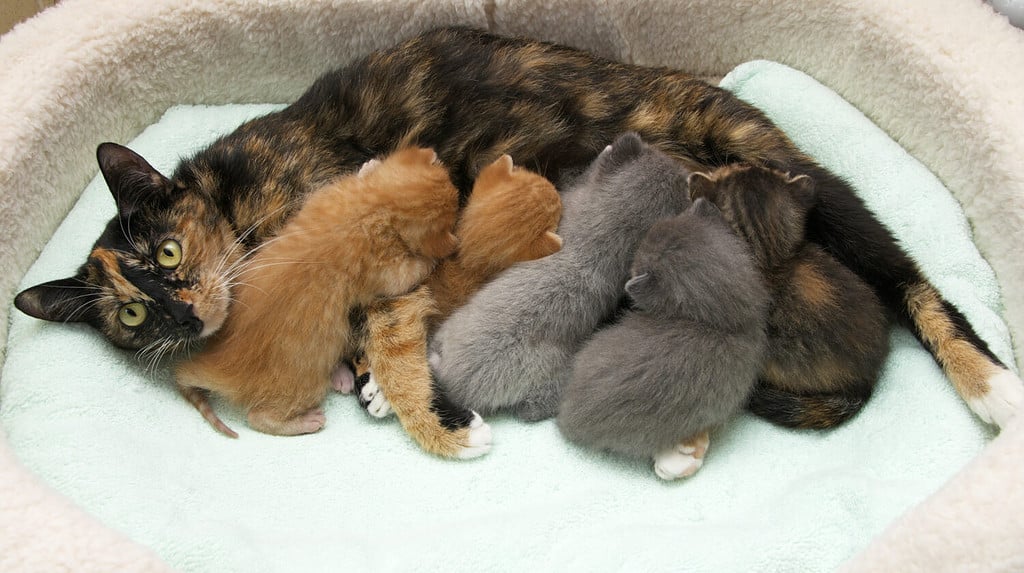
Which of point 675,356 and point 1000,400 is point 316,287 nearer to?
point 675,356

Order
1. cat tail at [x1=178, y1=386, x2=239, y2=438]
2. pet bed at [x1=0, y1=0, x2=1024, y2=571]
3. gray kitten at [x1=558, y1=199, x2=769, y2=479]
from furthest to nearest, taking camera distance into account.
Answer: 1. cat tail at [x1=178, y1=386, x2=239, y2=438]
2. gray kitten at [x1=558, y1=199, x2=769, y2=479]
3. pet bed at [x1=0, y1=0, x2=1024, y2=571]

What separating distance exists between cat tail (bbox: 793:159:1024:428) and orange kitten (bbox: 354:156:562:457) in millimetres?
607

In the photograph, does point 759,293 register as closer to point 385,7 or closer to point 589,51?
point 589,51

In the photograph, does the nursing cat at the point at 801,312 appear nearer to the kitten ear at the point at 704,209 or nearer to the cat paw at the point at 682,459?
the kitten ear at the point at 704,209

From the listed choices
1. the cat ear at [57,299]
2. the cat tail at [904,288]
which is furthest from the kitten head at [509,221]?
the cat ear at [57,299]

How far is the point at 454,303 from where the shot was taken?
66.0 inches

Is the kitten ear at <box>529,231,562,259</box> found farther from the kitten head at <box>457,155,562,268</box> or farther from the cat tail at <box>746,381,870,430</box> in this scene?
the cat tail at <box>746,381,870,430</box>

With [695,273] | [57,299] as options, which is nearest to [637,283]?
[695,273]

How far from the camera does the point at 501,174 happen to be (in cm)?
166

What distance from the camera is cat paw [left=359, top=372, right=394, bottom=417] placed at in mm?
1567

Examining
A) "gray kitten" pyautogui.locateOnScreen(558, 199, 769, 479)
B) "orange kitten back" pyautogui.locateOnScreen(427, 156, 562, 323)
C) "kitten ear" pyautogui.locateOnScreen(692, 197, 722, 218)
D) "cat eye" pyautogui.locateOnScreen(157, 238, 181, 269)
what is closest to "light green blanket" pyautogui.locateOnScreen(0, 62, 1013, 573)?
"gray kitten" pyautogui.locateOnScreen(558, 199, 769, 479)

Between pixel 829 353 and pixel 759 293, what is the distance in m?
0.18

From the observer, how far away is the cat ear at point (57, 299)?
1470mm

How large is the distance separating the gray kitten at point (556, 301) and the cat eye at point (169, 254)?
22.5 inches
